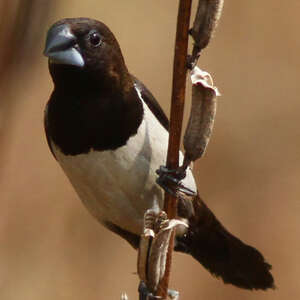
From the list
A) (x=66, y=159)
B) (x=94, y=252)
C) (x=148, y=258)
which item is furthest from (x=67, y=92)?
(x=94, y=252)

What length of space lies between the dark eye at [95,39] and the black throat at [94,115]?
107 mm

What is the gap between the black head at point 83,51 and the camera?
1999 mm

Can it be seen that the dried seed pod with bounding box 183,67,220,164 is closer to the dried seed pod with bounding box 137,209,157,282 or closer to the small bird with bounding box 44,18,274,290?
the dried seed pod with bounding box 137,209,157,282

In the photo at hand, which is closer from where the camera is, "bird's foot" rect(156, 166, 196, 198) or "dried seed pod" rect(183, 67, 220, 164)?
"dried seed pod" rect(183, 67, 220, 164)

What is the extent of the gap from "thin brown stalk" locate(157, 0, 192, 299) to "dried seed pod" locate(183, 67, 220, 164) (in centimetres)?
2

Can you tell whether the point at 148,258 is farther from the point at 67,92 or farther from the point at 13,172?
the point at 13,172

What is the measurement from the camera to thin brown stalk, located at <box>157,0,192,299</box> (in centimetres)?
147

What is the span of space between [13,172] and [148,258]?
164 centimetres

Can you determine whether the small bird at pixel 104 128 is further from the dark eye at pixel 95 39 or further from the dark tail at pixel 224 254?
the dark tail at pixel 224 254

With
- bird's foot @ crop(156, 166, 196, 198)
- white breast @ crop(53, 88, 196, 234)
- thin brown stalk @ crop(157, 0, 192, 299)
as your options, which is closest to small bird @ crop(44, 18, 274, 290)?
white breast @ crop(53, 88, 196, 234)

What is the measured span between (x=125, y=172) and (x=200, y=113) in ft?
2.57

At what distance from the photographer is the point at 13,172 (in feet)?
10.2

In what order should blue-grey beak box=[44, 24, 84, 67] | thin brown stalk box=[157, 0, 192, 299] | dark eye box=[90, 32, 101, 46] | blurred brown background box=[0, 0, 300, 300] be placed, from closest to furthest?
thin brown stalk box=[157, 0, 192, 299], blue-grey beak box=[44, 24, 84, 67], dark eye box=[90, 32, 101, 46], blurred brown background box=[0, 0, 300, 300]

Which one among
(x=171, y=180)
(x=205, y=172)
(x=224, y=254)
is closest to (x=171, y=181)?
(x=171, y=180)
